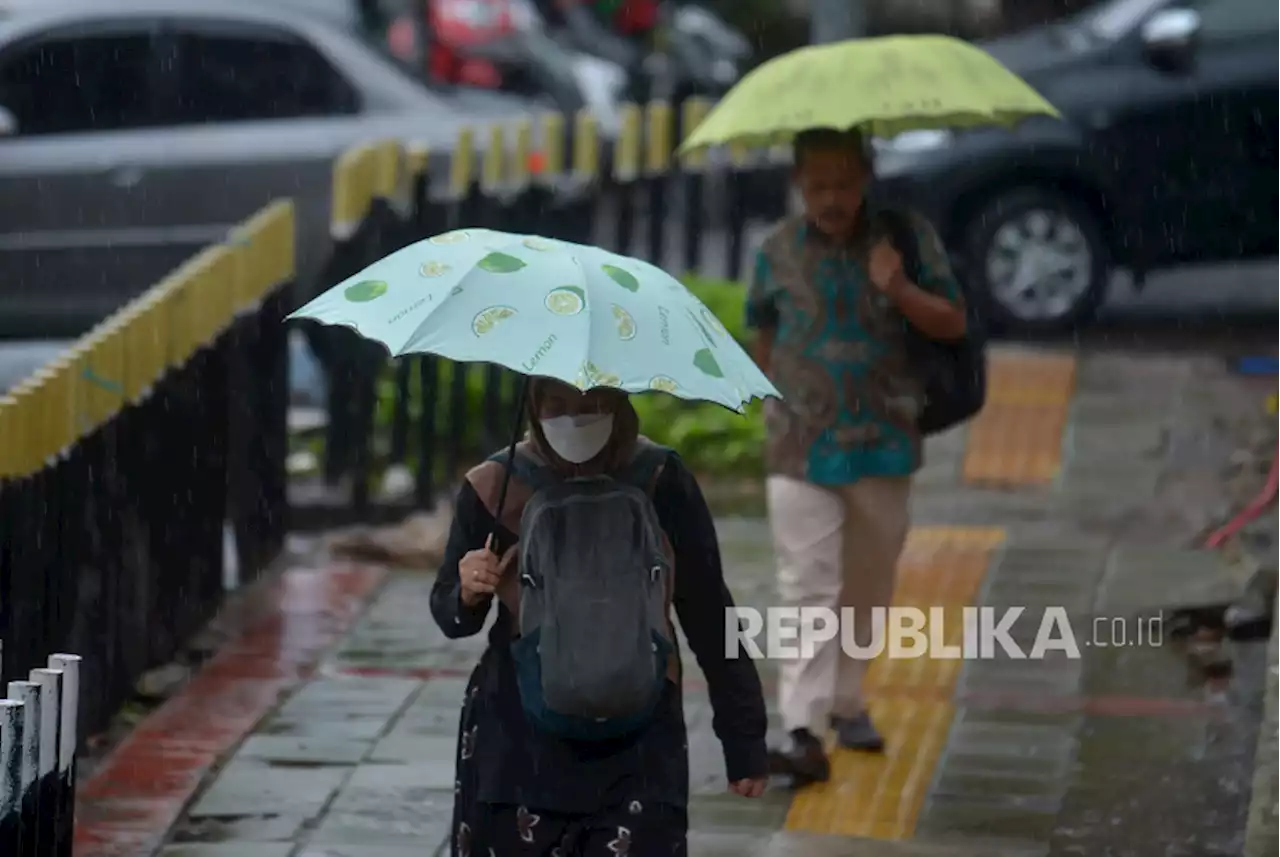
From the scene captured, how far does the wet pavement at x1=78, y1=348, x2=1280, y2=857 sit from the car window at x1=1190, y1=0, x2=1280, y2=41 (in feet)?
11.8

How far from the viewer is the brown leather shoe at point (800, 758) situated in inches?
245

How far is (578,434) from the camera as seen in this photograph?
4.18 meters

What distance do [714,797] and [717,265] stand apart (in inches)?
331

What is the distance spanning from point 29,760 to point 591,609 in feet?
3.24

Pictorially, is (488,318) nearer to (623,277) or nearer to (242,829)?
(623,277)

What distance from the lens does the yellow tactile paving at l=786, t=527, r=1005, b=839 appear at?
607cm

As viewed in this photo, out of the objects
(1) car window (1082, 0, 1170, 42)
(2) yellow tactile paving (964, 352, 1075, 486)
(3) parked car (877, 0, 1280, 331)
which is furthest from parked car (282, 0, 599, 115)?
(2) yellow tactile paving (964, 352, 1075, 486)

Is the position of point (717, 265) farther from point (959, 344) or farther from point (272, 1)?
point (959, 344)

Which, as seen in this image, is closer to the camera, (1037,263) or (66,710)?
(66,710)

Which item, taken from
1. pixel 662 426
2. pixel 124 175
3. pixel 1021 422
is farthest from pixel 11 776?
pixel 124 175

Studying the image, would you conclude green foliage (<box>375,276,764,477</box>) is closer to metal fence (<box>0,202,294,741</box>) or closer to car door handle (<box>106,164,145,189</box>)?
metal fence (<box>0,202,294,741</box>)

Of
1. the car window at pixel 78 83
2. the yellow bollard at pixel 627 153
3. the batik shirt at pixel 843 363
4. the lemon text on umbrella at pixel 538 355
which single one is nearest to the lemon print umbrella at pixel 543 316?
the lemon text on umbrella at pixel 538 355

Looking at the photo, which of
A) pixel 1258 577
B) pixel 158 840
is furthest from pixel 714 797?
pixel 1258 577

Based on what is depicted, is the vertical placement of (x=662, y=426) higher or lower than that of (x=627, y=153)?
lower
